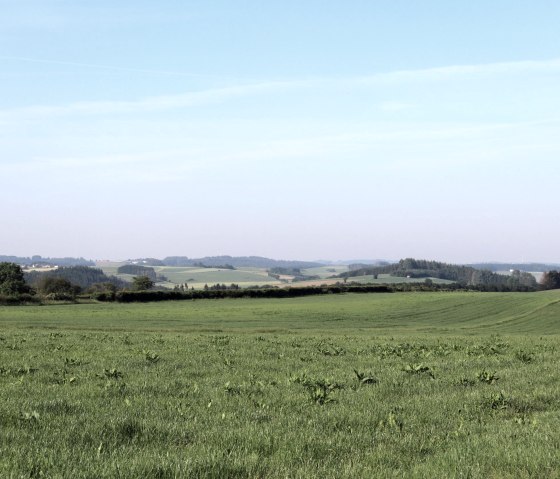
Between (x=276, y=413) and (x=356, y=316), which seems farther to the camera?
(x=356, y=316)

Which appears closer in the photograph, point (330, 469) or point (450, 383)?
point (330, 469)

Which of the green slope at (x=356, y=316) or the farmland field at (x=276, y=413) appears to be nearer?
the farmland field at (x=276, y=413)

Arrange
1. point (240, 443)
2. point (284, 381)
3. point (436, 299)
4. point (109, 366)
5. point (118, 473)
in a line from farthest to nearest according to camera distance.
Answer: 1. point (436, 299)
2. point (109, 366)
3. point (284, 381)
4. point (240, 443)
5. point (118, 473)

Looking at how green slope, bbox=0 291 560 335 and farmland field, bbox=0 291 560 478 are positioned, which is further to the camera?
green slope, bbox=0 291 560 335

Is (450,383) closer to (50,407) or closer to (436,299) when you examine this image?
(50,407)

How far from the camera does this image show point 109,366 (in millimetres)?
16297

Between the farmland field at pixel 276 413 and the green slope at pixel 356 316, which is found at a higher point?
the farmland field at pixel 276 413

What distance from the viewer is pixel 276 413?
10.5 metres

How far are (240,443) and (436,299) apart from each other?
9563 centimetres

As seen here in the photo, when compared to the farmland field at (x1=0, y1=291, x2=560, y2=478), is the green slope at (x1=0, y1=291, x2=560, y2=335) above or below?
below

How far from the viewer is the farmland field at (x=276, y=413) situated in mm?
7285

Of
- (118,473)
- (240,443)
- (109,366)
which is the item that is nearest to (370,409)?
(240,443)

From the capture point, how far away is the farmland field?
729 centimetres

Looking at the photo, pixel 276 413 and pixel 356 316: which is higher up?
pixel 276 413
